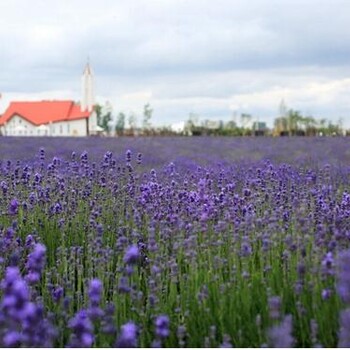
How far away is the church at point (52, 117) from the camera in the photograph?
5269 centimetres

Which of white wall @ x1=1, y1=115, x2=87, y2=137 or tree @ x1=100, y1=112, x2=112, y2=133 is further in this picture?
tree @ x1=100, y1=112, x2=112, y2=133

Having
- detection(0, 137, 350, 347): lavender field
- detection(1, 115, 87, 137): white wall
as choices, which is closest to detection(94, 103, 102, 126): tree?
detection(1, 115, 87, 137): white wall

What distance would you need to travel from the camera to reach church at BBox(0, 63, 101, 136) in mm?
52688

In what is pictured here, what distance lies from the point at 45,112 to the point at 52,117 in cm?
126

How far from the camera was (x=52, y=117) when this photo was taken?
55.7 metres

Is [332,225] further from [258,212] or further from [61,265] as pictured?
[61,265]

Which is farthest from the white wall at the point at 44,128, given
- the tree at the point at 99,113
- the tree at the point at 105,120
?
the tree at the point at 99,113

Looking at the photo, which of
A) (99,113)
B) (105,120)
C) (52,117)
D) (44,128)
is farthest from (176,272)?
(99,113)

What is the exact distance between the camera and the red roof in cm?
5488

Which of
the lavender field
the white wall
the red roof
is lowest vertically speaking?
the lavender field

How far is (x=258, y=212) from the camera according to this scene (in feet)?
13.2

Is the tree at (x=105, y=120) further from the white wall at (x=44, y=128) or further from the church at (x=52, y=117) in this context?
the white wall at (x=44, y=128)

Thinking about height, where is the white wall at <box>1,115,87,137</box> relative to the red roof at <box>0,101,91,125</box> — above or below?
below

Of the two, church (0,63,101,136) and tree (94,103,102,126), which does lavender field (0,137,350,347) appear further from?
tree (94,103,102,126)
